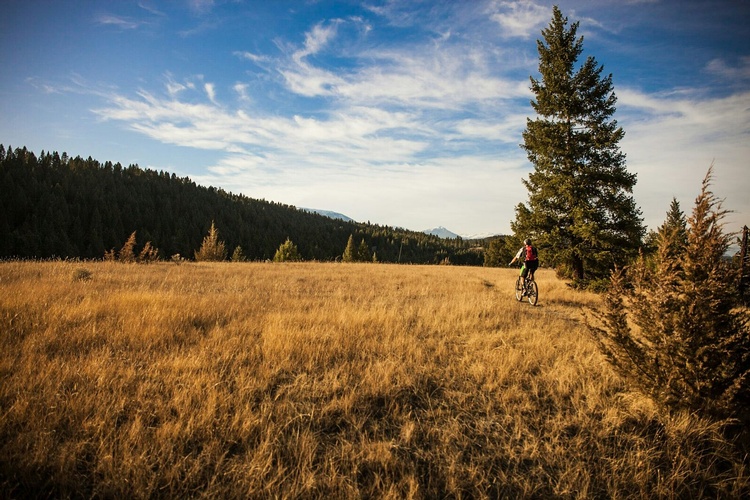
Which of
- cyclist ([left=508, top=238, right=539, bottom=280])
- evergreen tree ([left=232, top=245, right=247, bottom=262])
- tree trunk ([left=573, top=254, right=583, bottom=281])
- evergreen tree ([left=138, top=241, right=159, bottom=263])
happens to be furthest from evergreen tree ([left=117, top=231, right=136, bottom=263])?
tree trunk ([left=573, top=254, right=583, bottom=281])

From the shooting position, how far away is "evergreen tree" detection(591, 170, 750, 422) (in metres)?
3.63

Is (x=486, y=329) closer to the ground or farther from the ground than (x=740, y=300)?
closer to the ground

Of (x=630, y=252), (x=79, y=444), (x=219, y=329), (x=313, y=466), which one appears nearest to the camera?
(x=79, y=444)

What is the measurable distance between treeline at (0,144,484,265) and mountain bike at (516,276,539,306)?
52677mm

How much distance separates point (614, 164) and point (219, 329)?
16.0m

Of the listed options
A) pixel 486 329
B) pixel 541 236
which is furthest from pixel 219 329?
pixel 541 236

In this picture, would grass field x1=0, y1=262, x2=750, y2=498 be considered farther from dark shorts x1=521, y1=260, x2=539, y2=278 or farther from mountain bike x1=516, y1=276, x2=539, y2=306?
dark shorts x1=521, y1=260, x2=539, y2=278

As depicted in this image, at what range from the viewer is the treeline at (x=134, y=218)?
7725 centimetres

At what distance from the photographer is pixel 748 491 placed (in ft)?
9.45

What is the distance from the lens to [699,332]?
147 inches

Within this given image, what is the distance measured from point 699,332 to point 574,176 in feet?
37.3

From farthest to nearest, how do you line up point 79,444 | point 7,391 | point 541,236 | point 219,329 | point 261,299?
point 541,236
point 261,299
point 219,329
point 7,391
point 79,444

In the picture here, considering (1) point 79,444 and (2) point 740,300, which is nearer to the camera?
(1) point 79,444

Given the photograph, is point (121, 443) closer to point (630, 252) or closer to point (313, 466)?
point (313, 466)
